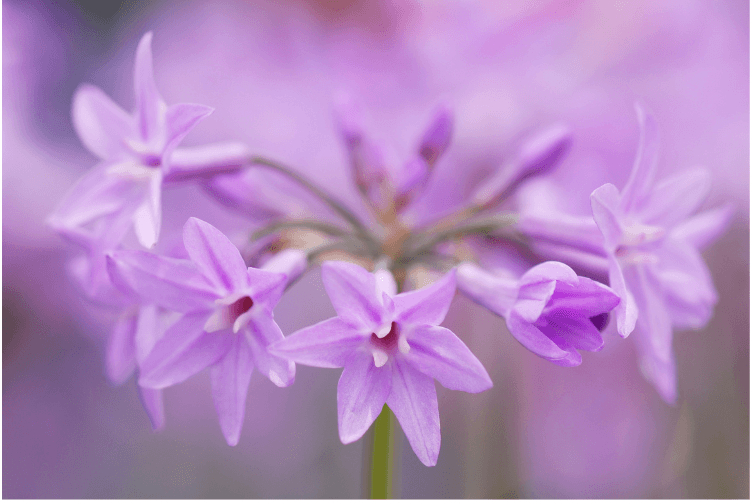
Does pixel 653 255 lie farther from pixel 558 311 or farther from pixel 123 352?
pixel 123 352

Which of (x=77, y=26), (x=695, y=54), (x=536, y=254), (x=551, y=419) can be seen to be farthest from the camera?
(x=77, y=26)

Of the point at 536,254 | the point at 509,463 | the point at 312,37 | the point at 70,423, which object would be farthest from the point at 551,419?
the point at 312,37

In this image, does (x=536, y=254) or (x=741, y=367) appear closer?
(x=536, y=254)

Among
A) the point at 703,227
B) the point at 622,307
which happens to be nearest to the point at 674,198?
the point at 703,227

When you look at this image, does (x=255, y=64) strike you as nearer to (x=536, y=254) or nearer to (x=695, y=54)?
(x=695, y=54)

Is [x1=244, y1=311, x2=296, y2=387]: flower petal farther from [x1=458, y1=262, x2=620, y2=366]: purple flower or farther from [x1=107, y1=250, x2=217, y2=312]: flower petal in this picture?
[x1=458, y1=262, x2=620, y2=366]: purple flower

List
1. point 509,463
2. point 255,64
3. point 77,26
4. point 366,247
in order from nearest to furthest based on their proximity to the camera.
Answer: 1. point 366,247
2. point 509,463
3. point 77,26
4. point 255,64
